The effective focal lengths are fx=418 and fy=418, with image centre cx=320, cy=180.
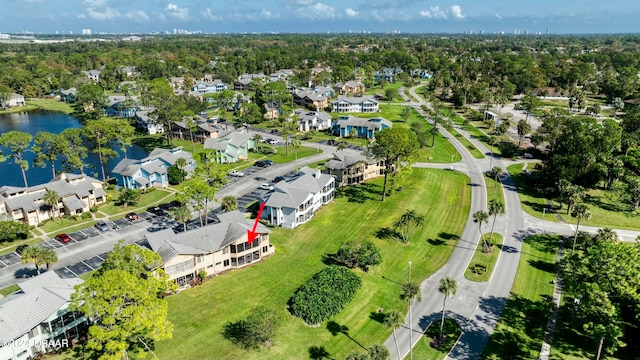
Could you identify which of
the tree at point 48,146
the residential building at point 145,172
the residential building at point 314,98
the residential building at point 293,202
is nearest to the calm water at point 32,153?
the residential building at point 145,172

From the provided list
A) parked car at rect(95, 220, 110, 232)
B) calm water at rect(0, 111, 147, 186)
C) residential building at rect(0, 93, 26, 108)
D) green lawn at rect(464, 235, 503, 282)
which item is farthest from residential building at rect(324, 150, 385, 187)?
A: residential building at rect(0, 93, 26, 108)

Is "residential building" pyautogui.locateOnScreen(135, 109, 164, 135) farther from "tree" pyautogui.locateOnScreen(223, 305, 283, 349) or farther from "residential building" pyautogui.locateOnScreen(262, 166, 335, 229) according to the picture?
"tree" pyautogui.locateOnScreen(223, 305, 283, 349)

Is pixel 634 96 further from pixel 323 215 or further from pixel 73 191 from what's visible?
pixel 73 191

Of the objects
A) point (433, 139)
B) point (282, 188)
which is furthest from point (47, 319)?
point (433, 139)

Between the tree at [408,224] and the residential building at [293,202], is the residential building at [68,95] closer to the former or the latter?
the residential building at [293,202]

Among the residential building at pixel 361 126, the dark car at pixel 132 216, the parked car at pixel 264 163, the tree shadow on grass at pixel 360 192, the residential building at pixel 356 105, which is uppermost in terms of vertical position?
the residential building at pixel 356 105
